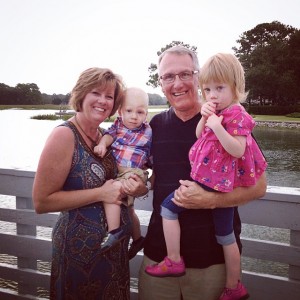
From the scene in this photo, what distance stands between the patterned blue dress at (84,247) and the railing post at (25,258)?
854 millimetres

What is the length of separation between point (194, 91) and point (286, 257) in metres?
1.08

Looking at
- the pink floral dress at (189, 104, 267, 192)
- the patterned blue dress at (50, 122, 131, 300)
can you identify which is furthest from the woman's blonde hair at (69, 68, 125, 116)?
the pink floral dress at (189, 104, 267, 192)

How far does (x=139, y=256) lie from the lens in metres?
2.70

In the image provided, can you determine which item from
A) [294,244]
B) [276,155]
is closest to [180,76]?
[294,244]

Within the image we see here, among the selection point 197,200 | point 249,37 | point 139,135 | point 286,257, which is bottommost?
→ point 286,257

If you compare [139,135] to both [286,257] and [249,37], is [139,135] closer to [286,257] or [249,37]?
[286,257]

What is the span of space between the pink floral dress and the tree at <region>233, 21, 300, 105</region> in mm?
45340

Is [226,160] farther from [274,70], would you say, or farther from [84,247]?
[274,70]

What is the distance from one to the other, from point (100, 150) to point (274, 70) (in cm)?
4883

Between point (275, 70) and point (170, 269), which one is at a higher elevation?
point (275, 70)

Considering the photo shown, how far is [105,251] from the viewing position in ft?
6.86

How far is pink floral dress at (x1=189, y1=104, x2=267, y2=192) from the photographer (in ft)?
6.36

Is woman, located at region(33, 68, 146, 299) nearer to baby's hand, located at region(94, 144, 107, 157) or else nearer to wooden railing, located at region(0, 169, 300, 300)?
baby's hand, located at region(94, 144, 107, 157)

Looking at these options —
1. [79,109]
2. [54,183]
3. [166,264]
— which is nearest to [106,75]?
[79,109]
